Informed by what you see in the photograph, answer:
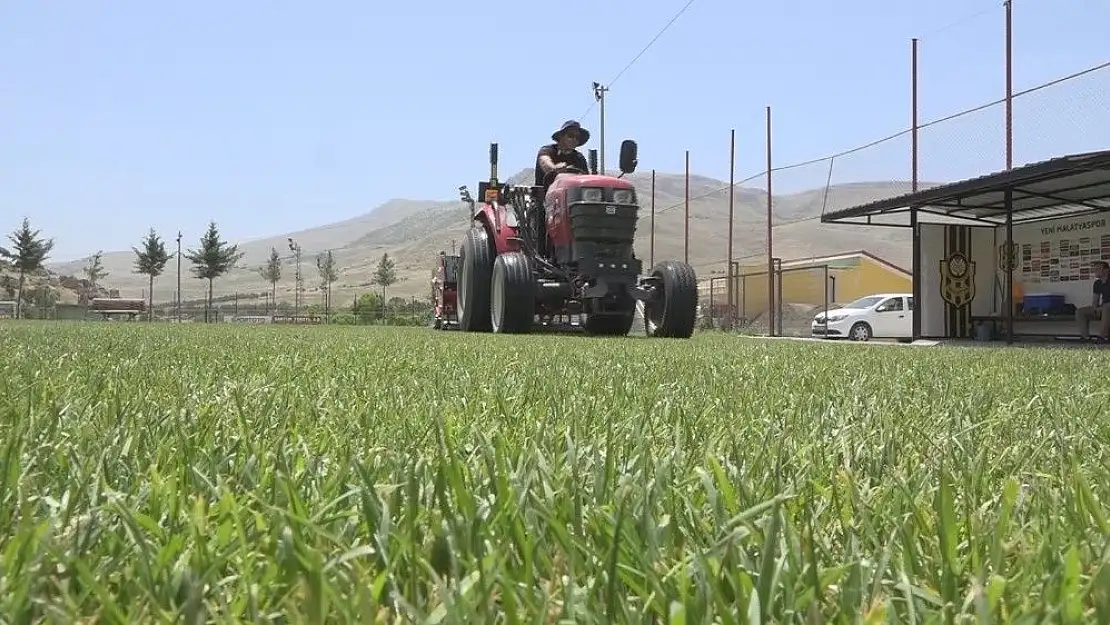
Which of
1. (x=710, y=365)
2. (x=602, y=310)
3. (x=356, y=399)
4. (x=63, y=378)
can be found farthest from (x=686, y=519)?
(x=602, y=310)

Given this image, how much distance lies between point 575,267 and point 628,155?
65.3 inches

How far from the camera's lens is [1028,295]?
53.4 feet

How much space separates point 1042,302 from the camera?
15836 mm

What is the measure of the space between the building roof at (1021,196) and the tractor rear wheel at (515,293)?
6409 mm

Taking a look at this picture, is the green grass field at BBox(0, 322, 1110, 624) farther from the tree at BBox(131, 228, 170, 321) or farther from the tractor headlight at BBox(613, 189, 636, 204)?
the tree at BBox(131, 228, 170, 321)

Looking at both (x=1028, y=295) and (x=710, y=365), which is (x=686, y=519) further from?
(x=1028, y=295)

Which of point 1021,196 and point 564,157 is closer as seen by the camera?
point 564,157

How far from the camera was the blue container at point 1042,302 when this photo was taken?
51.1 ft

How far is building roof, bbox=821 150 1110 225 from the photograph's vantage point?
10.9 meters

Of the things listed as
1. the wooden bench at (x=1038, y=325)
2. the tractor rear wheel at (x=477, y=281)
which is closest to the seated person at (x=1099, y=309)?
the wooden bench at (x=1038, y=325)

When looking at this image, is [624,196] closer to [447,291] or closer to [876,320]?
[447,291]

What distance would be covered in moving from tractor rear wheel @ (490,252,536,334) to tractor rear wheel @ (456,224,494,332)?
1094mm

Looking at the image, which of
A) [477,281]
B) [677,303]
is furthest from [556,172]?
[677,303]

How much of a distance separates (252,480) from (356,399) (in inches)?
47.2
